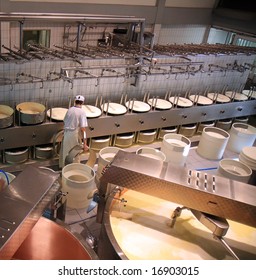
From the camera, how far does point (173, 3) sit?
10.7 m

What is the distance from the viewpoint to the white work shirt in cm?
493

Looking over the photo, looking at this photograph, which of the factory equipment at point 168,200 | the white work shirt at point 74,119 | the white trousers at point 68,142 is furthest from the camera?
the white trousers at point 68,142

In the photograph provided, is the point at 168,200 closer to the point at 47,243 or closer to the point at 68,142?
the point at 47,243

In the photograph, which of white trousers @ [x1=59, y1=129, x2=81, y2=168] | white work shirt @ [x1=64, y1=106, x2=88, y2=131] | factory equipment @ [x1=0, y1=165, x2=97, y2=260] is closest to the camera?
factory equipment @ [x1=0, y1=165, x2=97, y2=260]

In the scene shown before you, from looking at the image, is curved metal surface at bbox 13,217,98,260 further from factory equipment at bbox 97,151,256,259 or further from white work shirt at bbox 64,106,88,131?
white work shirt at bbox 64,106,88,131

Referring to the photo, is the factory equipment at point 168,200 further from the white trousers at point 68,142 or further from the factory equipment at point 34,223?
the white trousers at point 68,142

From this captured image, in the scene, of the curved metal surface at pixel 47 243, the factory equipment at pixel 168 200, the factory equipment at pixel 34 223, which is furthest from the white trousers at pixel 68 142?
the curved metal surface at pixel 47 243

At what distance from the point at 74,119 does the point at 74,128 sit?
0.16 meters

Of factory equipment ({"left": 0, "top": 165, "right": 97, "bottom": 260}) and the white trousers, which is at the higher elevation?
factory equipment ({"left": 0, "top": 165, "right": 97, "bottom": 260})

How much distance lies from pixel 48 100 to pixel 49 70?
0.56 m

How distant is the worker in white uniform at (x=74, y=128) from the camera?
4938mm

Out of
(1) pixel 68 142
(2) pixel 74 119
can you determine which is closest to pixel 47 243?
(2) pixel 74 119

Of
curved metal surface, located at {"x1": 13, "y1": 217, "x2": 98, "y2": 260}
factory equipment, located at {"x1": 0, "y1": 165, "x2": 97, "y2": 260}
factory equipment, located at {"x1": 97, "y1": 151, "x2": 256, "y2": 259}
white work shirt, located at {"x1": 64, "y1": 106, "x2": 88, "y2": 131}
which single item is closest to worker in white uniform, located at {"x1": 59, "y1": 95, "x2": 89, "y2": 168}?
white work shirt, located at {"x1": 64, "y1": 106, "x2": 88, "y2": 131}
